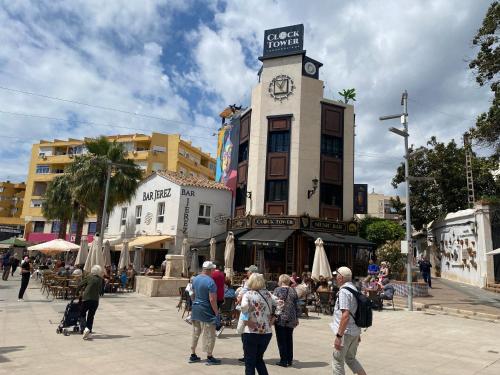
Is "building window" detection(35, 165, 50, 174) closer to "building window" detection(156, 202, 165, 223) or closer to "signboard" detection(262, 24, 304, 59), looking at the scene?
"building window" detection(156, 202, 165, 223)

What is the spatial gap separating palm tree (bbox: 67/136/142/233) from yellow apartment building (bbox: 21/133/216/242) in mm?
19858

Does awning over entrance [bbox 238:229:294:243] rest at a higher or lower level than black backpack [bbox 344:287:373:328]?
higher

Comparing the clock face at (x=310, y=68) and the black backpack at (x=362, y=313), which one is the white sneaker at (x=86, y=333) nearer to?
the black backpack at (x=362, y=313)

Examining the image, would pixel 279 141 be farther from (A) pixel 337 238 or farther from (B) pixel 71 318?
(B) pixel 71 318

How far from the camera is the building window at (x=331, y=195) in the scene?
82.5ft

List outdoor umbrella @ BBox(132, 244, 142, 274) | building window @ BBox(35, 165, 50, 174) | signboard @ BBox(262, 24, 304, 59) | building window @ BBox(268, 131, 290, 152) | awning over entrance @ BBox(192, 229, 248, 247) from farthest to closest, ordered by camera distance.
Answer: building window @ BBox(35, 165, 50, 174) → signboard @ BBox(262, 24, 304, 59) → outdoor umbrella @ BBox(132, 244, 142, 274) → building window @ BBox(268, 131, 290, 152) → awning over entrance @ BBox(192, 229, 248, 247)

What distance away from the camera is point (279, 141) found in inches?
1003

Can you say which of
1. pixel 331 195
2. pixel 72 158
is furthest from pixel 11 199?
pixel 331 195

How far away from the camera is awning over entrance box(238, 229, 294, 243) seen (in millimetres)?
21739

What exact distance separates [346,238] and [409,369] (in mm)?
17269

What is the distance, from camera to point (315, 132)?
82.5 feet

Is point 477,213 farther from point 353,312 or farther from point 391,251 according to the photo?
point 353,312

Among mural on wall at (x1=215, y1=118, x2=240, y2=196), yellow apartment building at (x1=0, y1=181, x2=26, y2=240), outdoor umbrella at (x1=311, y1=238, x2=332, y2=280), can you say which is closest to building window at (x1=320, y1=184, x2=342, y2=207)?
mural on wall at (x1=215, y1=118, x2=240, y2=196)

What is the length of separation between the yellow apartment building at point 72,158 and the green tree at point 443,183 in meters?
29.4
